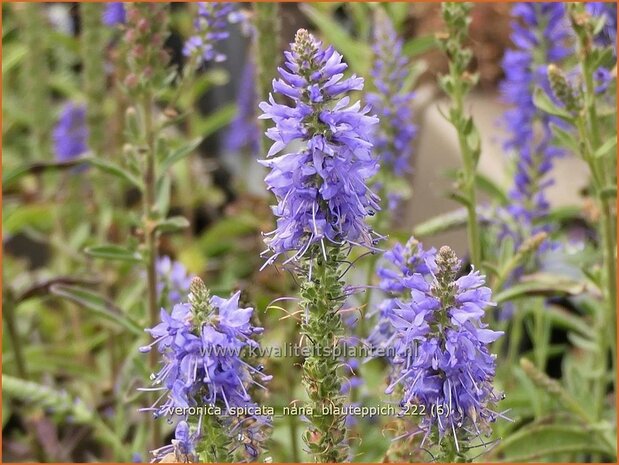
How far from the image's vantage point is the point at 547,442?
1682 mm

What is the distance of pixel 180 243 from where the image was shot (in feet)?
9.89

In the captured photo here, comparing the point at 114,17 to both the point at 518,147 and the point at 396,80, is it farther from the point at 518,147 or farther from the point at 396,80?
the point at 518,147

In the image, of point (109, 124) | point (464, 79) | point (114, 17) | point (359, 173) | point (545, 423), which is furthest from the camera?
point (109, 124)

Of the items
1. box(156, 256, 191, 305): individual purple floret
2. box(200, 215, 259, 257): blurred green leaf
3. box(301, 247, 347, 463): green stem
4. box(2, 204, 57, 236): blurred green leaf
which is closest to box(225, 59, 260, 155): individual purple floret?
box(200, 215, 259, 257): blurred green leaf

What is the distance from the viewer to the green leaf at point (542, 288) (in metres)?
1.54

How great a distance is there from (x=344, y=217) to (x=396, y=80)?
33.4 inches

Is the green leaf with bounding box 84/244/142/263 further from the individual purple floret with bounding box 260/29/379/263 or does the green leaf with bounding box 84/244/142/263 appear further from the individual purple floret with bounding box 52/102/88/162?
the individual purple floret with bounding box 52/102/88/162

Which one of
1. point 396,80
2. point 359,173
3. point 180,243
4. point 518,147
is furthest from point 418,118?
point 359,173

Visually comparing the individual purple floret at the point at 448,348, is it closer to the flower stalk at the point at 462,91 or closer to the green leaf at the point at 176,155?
the flower stalk at the point at 462,91

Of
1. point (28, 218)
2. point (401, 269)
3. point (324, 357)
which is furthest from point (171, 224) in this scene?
point (28, 218)

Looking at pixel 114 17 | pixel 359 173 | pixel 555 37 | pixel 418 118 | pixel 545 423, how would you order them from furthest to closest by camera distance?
pixel 418 118
pixel 114 17
pixel 555 37
pixel 545 423
pixel 359 173

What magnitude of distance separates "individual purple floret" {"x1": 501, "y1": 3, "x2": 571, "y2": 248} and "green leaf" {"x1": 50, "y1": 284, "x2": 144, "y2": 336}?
0.82 metres

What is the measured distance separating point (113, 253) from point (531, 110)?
0.95m

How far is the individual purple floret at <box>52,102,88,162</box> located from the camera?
2684mm
